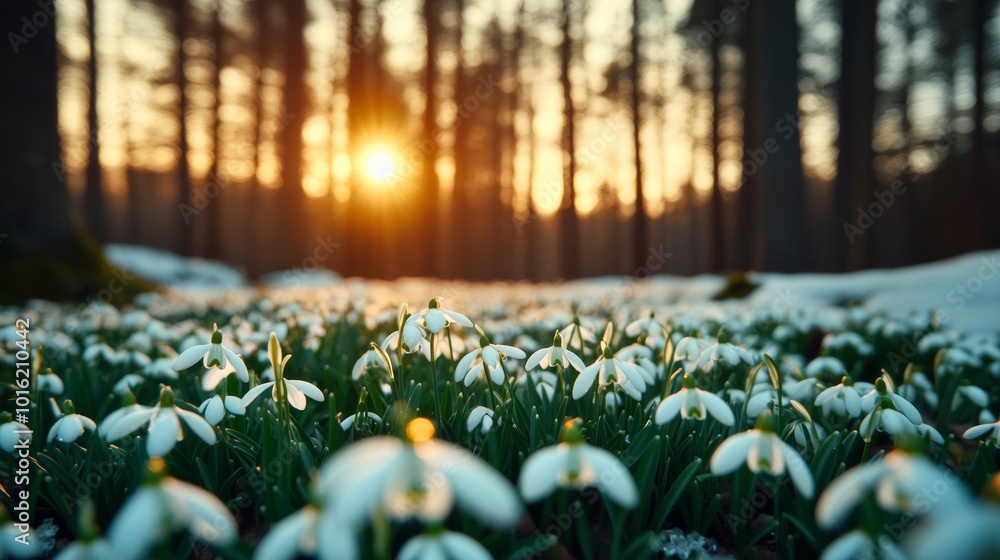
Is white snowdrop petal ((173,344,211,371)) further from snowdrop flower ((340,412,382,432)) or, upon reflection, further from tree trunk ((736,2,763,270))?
tree trunk ((736,2,763,270))

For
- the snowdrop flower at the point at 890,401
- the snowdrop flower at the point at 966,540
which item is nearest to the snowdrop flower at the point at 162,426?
the snowdrop flower at the point at 966,540

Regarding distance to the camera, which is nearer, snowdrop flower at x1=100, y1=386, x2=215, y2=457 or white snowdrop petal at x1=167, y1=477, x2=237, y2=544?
white snowdrop petal at x1=167, y1=477, x2=237, y2=544

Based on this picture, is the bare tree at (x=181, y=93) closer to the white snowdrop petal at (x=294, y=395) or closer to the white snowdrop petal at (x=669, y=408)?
the white snowdrop petal at (x=294, y=395)

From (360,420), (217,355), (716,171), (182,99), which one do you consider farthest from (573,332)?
(182,99)

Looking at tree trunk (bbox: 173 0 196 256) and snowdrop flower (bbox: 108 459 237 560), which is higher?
tree trunk (bbox: 173 0 196 256)

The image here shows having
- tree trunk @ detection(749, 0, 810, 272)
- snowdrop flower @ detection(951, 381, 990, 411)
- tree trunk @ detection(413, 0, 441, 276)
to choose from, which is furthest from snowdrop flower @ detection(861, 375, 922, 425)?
tree trunk @ detection(413, 0, 441, 276)

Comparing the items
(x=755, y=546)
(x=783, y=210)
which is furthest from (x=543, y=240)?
(x=755, y=546)

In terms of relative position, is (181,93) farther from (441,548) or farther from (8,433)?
(441,548)
